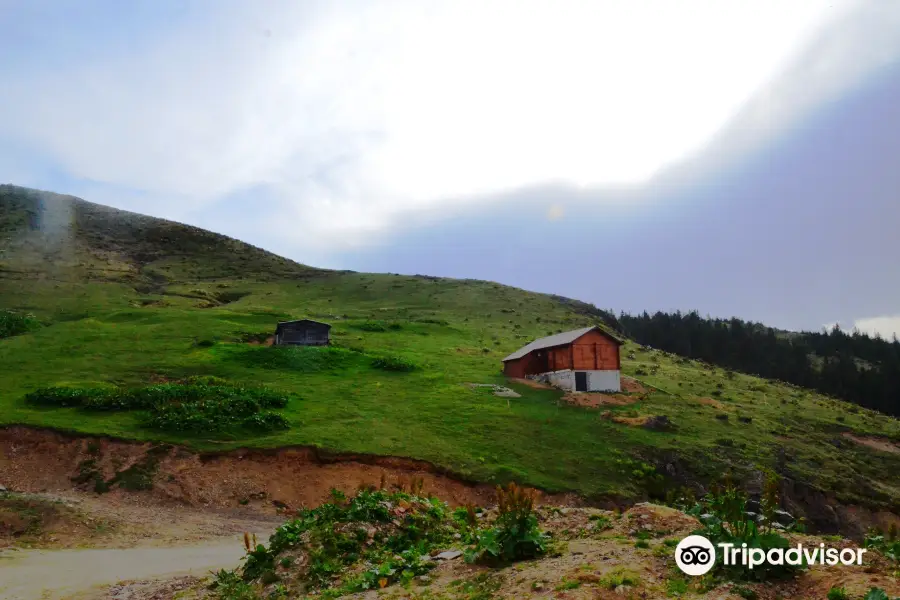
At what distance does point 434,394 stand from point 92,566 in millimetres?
29759

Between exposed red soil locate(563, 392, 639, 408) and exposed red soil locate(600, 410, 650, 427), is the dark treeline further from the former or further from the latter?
exposed red soil locate(600, 410, 650, 427)

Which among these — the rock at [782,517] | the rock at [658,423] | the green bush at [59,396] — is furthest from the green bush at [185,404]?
the rock at [782,517]

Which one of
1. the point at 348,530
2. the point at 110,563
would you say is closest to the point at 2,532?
the point at 110,563

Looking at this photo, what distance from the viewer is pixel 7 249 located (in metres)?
107

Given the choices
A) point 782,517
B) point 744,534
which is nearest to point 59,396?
point 782,517

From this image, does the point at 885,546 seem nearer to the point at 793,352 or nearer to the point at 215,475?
the point at 215,475

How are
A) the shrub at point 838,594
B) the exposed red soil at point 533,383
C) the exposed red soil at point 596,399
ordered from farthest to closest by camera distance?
the exposed red soil at point 533,383 → the exposed red soil at point 596,399 → the shrub at point 838,594

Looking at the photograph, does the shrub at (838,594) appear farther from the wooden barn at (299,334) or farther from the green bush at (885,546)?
the wooden barn at (299,334)

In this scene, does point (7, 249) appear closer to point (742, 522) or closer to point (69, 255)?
point (69, 255)

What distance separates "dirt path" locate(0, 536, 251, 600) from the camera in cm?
1680

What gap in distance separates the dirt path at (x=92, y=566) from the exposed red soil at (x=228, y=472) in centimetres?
759

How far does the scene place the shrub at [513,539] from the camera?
11.5 meters

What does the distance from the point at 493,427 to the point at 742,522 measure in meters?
31.3

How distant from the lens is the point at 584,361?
5506 centimetres
